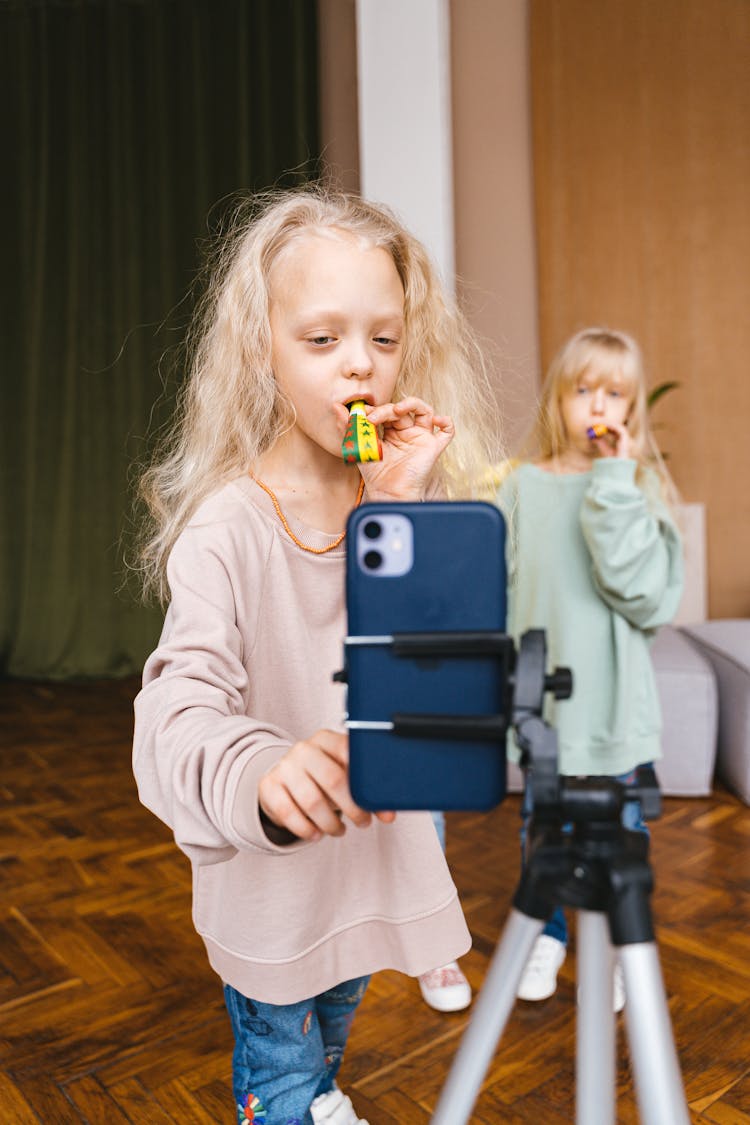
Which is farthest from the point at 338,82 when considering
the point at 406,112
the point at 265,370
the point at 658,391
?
the point at 265,370

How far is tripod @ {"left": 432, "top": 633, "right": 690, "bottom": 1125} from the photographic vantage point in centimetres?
50

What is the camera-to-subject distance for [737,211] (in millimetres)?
3727

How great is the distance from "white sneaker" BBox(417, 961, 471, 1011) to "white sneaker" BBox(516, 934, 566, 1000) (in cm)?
9

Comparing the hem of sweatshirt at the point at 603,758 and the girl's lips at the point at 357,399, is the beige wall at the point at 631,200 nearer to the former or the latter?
the hem of sweatshirt at the point at 603,758

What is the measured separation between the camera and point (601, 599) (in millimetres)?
1713

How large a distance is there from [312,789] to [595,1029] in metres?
0.22

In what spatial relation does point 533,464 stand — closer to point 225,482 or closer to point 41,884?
point 225,482

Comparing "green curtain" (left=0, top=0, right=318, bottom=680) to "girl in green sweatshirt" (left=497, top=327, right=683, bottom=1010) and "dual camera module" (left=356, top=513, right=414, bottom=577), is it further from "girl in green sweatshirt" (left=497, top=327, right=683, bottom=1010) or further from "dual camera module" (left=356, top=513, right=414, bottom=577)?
→ "dual camera module" (left=356, top=513, right=414, bottom=577)

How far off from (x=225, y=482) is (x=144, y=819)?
1753mm

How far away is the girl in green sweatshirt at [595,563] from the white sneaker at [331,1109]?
1.63 ft

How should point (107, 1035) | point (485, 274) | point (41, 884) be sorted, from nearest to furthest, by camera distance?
point (107, 1035), point (41, 884), point (485, 274)

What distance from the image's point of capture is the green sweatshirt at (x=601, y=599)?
1.64 meters

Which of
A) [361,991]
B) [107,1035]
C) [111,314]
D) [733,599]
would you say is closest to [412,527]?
[361,991]

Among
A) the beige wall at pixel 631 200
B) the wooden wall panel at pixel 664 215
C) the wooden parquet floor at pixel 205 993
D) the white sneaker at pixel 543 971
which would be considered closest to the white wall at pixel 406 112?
the beige wall at pixel 631 200
